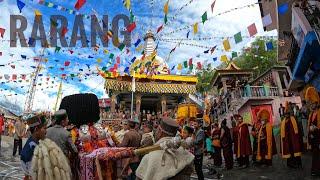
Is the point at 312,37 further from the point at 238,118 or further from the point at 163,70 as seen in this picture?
the point at 163,70

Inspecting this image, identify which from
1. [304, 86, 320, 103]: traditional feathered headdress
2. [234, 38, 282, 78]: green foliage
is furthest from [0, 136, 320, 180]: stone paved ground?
[234, 38, 282, 78]: green foliage

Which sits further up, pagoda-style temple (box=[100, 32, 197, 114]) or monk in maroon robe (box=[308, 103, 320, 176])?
pagoda-style temple (box=[100, 32, 197, 114])

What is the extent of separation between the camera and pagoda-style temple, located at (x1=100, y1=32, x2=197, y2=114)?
2834cm

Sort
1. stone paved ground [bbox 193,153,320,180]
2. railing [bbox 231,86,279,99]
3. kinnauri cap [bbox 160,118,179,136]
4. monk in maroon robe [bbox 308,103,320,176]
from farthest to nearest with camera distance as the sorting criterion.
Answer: railing [bbox 231,86,279,99], stone paved ground [bbox 193,153,320,180], monk in maroon robe [bbox 308,103,320,176], kinnauri cap [bbox 160,118,179,136]

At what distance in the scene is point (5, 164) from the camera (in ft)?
40.2

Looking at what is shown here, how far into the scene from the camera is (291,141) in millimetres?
10602

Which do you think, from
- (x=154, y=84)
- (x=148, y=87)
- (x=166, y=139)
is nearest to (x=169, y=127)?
(x=166, y=139)

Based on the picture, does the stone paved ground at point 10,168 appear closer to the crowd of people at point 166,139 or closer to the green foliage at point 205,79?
the crowd of people at point 166,139

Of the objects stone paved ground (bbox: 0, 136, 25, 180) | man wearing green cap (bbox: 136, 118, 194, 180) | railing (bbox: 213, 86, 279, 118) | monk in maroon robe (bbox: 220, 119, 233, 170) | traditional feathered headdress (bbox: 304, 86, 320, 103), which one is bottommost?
stone paved ground (bbox: 0, 136, 25, 180)

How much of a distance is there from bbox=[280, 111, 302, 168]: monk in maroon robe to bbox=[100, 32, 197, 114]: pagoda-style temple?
55.8 feet

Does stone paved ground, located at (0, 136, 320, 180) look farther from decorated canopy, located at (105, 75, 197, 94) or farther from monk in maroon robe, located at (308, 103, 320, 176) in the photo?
decorated canopy, located at (105, 75, 197, 94)

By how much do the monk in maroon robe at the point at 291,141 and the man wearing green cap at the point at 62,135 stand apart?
7.96 m

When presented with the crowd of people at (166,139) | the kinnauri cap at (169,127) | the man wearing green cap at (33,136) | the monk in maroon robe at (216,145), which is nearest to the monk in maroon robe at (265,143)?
the crowd of people at (166,139)

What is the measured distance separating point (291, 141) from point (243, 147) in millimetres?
2331
